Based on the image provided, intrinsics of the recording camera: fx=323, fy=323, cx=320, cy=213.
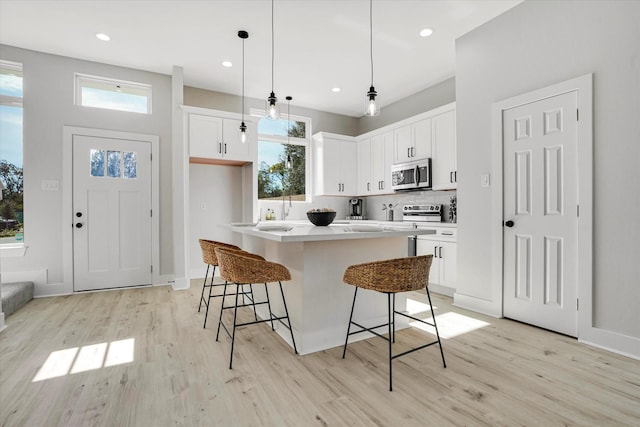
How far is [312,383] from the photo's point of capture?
1.94 m

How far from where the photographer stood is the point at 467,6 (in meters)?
3.10

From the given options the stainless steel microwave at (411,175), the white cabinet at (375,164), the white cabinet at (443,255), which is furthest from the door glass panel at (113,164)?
the white cabinet at (443,255)

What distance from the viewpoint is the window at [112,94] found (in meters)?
4.32

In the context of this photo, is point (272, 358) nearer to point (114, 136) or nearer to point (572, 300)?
point (572, 300)

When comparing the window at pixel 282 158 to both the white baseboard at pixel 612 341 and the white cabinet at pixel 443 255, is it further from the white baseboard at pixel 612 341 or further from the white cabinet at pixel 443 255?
the white baseboard at pixel 612 341

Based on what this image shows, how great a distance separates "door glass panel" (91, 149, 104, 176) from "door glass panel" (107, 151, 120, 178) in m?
0.08

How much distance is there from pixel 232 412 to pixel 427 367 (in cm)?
126

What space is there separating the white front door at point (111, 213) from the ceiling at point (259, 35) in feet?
4.00

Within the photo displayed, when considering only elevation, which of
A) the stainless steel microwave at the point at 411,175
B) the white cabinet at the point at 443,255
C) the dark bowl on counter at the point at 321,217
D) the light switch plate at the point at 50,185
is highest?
the stainless steel microwave at the point at 411,175

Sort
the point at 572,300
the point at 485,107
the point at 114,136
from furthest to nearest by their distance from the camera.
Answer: the point at 114,136, the point at 485,107, the point at 572,300

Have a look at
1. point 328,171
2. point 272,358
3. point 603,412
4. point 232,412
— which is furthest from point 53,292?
point 603,412

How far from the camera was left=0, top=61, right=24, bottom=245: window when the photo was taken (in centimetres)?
391

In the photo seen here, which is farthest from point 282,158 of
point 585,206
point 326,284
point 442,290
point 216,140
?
point 585,206

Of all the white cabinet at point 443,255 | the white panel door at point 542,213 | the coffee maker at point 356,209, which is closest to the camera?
the white panel door at point 542,213
